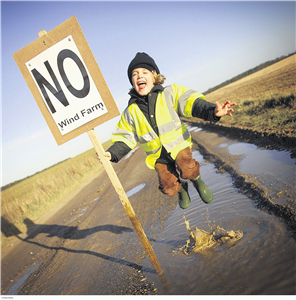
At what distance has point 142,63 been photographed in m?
2.97

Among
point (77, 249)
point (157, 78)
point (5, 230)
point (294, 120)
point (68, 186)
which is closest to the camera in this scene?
point (157, 78)

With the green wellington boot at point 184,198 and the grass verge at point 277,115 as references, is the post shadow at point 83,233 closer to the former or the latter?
the green wellington boot at point 184,198

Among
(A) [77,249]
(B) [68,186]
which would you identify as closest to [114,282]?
(A) [77,249]

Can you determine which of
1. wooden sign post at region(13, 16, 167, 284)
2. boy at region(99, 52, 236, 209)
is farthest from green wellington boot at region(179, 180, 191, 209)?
wooden sign post at region(13, 16, 167, 284)

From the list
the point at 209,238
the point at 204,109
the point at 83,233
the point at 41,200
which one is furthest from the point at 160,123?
the point at 41,200

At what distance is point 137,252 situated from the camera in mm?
3799

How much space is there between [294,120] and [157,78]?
19.4 feet

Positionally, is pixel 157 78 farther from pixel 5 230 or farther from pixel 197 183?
pixel 5 230

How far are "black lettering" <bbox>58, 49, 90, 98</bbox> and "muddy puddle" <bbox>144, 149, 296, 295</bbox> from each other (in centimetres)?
244

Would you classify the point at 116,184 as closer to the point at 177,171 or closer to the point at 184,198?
the point at 177,171

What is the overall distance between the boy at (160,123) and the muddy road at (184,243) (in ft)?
2.79

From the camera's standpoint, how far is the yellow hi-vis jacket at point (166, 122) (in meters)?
2.73

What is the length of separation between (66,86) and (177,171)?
1703 millimetres

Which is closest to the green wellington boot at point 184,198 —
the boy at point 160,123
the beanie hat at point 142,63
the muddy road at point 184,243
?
the boy at point 160,123
